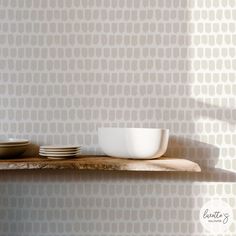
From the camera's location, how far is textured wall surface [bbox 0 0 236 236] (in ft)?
4.38

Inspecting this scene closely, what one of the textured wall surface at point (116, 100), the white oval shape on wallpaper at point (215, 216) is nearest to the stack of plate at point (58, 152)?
the textured wall surface at point (116, 100)

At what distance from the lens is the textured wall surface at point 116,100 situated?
133 cm

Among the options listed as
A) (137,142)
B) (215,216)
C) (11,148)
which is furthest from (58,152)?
(215,216)

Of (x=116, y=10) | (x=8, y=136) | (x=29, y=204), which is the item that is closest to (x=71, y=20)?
(x=116, y=10)

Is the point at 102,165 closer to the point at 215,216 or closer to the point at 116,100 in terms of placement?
the point at 116,100

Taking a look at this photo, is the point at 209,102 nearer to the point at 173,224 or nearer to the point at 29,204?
the point at 173,224

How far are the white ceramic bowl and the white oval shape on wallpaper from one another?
0.34m

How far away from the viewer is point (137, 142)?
1.12 metres

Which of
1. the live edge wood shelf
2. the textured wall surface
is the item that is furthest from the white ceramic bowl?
the textured wall surface

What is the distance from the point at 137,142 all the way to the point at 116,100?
26cm

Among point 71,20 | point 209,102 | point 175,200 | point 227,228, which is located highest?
point 71,20

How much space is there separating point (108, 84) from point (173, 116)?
0.27m

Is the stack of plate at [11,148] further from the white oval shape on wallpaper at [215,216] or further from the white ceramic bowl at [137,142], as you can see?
the white oval shape on wallpaper at [215,216]

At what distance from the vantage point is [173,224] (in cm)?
133
